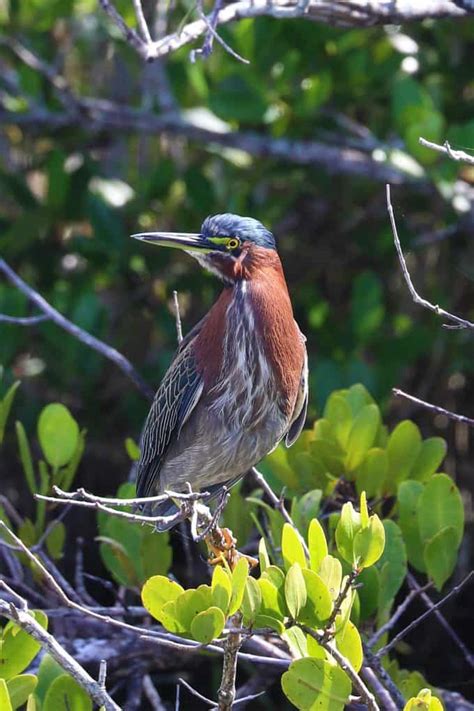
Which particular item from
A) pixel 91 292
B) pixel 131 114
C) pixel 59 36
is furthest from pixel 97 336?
pixel 59 36

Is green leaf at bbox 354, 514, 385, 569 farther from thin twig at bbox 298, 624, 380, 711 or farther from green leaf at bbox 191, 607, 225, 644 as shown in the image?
green leaf at bbox 191, 607, 225, 644

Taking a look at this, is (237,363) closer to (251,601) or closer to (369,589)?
(369,589)

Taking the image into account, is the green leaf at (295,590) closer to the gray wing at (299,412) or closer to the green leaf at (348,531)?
the green leaf at (348,531)

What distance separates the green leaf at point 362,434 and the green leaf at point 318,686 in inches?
45.3

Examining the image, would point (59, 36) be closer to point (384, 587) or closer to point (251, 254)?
point (251, 254)

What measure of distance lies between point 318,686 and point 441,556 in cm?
76

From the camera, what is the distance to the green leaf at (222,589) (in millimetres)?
2564

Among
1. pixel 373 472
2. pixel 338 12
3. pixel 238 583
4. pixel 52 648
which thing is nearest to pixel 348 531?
pixel 238 583

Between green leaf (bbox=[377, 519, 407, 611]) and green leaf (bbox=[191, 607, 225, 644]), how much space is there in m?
0.75

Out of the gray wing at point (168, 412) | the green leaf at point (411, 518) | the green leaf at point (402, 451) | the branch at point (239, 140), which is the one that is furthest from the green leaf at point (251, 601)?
the branch at point (239, 140)

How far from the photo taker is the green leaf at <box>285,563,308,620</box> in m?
2.57

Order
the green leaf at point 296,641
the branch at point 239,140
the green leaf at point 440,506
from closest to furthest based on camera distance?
the green leaf at point 296,641 < the green leaf at point 440,506 < the branch at point 239,140

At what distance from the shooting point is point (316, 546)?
2697 mm

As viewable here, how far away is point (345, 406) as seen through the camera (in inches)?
145
